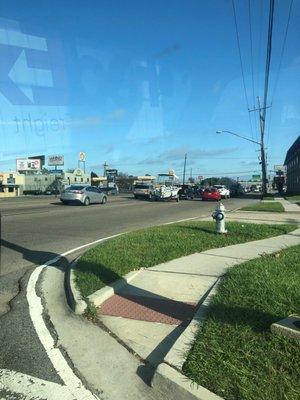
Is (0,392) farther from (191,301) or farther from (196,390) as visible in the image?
(191,301)

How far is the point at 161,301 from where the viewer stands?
6910mm

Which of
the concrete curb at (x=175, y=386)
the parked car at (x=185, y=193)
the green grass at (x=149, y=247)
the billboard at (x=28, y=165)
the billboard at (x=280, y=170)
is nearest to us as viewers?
the concrete curb at (x=175, y=386)

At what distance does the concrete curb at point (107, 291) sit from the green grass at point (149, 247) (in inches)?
5.6

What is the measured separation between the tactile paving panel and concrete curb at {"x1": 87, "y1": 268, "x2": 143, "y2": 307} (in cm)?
7

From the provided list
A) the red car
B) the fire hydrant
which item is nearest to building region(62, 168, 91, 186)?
the red car

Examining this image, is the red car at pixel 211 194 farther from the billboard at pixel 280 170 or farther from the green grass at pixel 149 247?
the billboard at pixel 280 170

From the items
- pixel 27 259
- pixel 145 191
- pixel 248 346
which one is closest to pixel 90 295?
pixel 248 346

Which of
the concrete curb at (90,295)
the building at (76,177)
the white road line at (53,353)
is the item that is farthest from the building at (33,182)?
the white road line at (53,353)

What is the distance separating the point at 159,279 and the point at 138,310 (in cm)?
164

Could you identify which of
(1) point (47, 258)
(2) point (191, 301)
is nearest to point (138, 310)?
(2) point (191, 301)

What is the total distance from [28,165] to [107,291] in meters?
131

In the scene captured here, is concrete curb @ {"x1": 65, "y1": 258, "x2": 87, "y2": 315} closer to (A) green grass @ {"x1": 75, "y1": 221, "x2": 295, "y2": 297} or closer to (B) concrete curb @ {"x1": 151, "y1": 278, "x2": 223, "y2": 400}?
(A) green grass @ {"x1": 75, "y1": 221, "x2": 295, "y2": 297}

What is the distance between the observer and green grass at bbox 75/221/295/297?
8.31 metres

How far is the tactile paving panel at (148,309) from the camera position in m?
6.18
